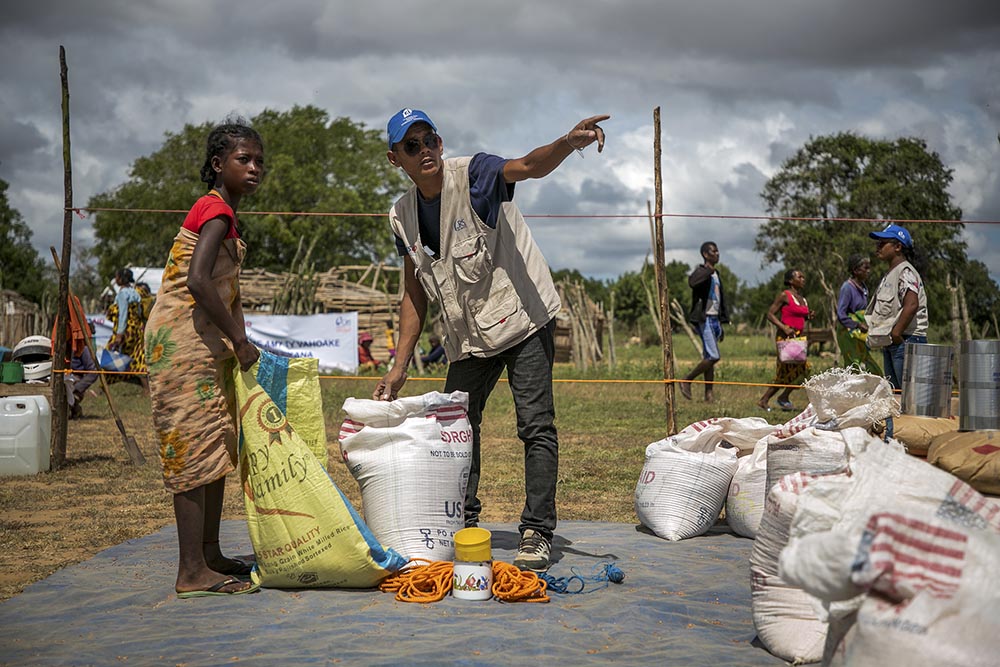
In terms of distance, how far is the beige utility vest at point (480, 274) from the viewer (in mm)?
4035

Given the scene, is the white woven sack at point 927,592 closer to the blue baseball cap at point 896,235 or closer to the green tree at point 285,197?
the blue baseball cap at point 896,235

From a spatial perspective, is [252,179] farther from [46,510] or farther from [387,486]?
[46,510]

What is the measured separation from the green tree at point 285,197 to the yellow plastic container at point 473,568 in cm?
3651

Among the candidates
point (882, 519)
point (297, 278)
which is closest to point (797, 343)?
point (882, 519)

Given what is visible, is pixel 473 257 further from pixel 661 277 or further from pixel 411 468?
pixel 661 277

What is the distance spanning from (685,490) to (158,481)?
4072 mm

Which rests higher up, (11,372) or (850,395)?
(850,395)

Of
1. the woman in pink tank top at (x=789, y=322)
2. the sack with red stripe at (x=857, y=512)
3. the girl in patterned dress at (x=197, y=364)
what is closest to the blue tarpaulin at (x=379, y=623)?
the girl in patterned dress at (x=197, y=364)

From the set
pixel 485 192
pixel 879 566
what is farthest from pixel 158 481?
pixel 879 566

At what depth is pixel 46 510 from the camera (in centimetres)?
596

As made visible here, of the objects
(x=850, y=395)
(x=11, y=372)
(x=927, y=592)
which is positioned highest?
(x=850, y=395)

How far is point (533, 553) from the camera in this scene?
3920 millimetres

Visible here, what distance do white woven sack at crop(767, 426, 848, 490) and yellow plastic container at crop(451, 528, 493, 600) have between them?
1259 millimetres

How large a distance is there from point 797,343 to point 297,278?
12.0 m
